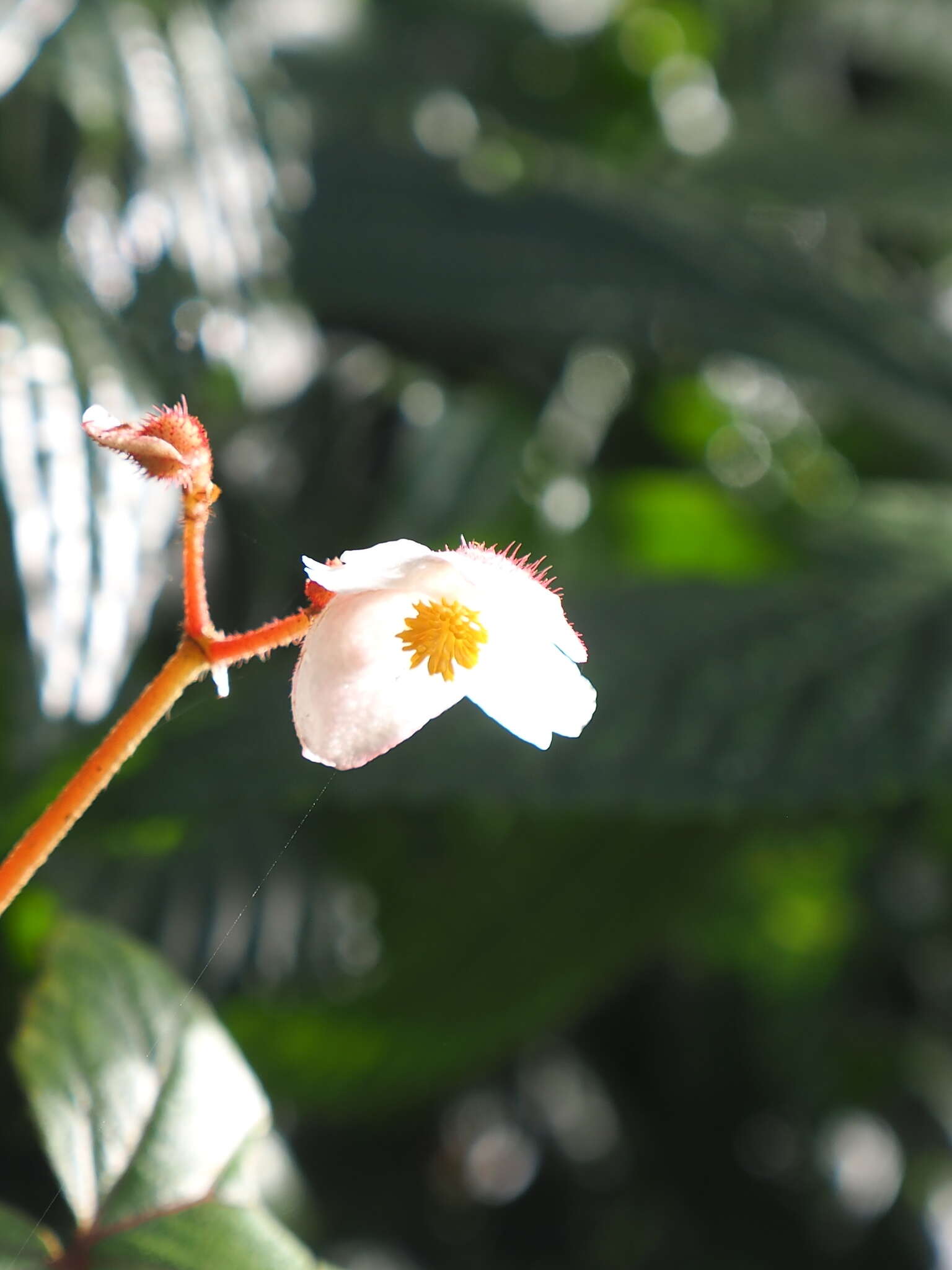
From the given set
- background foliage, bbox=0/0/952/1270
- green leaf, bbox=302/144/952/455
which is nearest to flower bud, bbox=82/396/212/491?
background foliage, bbox=0/0/952/1270

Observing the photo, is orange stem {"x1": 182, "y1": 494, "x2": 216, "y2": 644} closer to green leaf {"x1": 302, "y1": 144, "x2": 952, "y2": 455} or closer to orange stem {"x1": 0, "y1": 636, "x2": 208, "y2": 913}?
orange stem {"x1": 0, "y1": 636, "x2": 208, "y2": 913}

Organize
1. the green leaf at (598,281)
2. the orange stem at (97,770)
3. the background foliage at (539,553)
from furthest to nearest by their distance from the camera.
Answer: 1. the green leaf at (598,281)
2. the background foliage at (539,553)
3. the orange stem at (97,770)

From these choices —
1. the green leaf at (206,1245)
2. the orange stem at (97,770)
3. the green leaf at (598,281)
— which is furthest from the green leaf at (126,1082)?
the green leaf at (598,281)

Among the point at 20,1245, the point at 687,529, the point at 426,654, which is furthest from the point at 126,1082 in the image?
the point at 687,529

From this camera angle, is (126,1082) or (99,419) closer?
(99,419)

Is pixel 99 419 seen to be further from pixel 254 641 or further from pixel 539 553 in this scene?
pixel 539 553

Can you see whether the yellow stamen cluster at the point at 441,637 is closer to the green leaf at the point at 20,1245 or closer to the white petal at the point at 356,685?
the white petal at the point at 356,685
